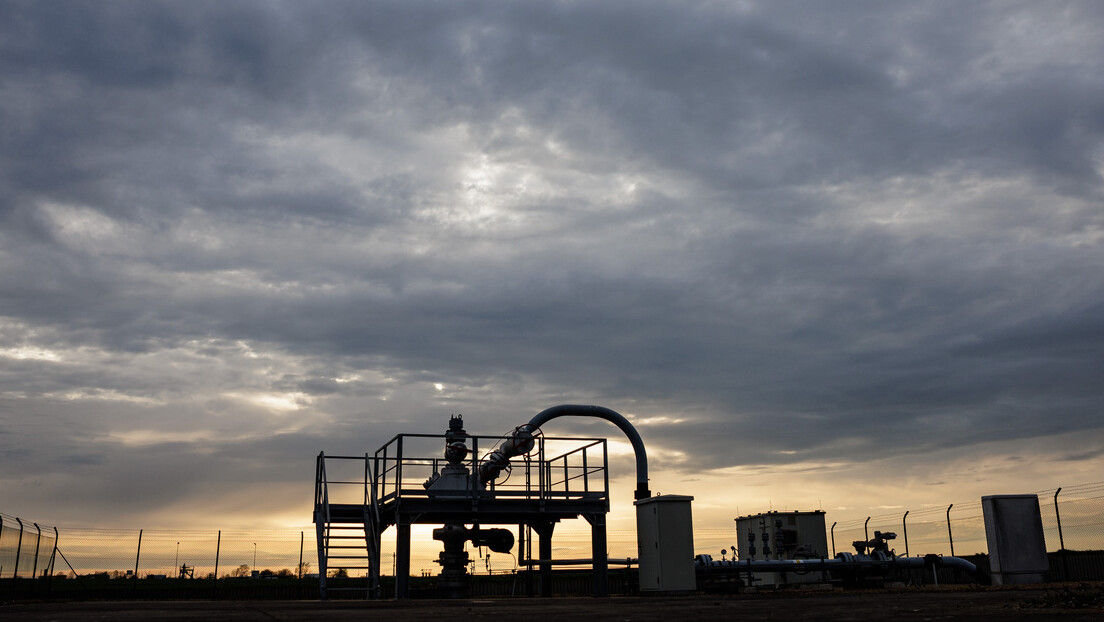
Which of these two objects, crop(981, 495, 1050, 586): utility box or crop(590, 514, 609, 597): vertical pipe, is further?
crop(590, 514, 609, 597): vertical pipe

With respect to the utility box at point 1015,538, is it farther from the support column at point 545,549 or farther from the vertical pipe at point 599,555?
the support column at point 545,549

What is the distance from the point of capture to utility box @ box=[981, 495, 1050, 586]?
20.7m

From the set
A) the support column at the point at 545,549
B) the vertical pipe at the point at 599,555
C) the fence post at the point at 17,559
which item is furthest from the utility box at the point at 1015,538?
the fence post at the point at 17,559

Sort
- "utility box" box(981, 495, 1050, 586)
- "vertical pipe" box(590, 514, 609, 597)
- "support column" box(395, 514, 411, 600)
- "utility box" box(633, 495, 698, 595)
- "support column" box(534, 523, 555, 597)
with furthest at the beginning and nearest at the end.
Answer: "support column" box(534, 523, 555, 597)
"vertical pipe" box(590, 514, 609, 597)
"support column" box(395, 514, 411, 600)
"utility box" box(981, 495, 1050, 586)
"utility box" box(633, 495, 698, 595)

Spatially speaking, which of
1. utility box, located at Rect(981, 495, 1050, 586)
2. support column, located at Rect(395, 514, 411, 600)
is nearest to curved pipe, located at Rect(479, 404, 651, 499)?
support column, located at Rect(395, 514, 411, 600)

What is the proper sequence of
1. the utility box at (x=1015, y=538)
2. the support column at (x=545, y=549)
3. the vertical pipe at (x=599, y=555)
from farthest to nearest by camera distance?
1. the support column at (x=545, y=549)
2. the vertical pipe at (x=599, y=555)
3. the utility box at (x=1015, y=538)

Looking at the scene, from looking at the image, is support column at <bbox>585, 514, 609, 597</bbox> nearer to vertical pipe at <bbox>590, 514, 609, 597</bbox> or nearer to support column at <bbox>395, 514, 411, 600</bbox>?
vertical pipe at <bbox>590, 514, 609, 597</bbox>

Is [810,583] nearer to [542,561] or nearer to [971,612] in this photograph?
[542,561]

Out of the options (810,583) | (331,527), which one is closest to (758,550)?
(810,583)

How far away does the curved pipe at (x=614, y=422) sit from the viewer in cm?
2534

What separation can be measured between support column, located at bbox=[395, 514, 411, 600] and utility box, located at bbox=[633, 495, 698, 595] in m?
6.28

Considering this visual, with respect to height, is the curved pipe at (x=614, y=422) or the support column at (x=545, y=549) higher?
the curved pipe at (x=614, y=422)

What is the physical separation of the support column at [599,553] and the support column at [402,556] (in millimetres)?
5153

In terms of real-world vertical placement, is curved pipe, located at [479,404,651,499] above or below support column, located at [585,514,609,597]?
above
